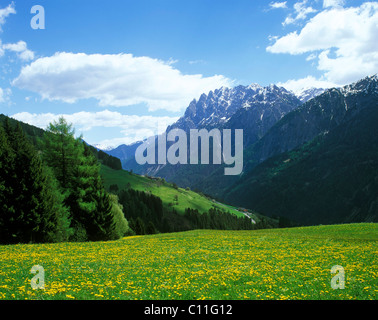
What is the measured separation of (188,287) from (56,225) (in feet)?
100

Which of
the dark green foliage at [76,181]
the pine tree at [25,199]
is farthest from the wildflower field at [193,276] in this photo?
the dark green foliage at [76,181]

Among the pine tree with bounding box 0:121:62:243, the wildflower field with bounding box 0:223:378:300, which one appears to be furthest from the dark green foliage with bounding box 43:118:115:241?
the wildflower field with bounding box 0:223:378:300

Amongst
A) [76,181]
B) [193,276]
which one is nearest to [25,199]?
[76,181]

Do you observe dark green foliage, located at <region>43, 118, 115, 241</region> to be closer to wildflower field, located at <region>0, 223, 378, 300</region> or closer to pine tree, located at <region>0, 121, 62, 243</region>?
pine tree, located at <region>0, 121, 62, 243</region>

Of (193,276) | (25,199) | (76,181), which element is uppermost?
(76,181)

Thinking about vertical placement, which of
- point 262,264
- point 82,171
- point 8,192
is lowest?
point 262,264

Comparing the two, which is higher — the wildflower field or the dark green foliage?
the dark green foliage

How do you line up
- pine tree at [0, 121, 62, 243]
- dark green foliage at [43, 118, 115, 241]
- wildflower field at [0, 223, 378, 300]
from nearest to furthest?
wildflower field at [0, 223, 378, 300] < pine tree at [0, 121, 62, 243] < dark green foliage at [43, 118, 115, 241]

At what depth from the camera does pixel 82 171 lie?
4878 cm

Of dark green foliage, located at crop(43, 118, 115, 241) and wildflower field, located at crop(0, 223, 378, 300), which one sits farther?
dark green foliage, located at crop(43, 118, 115, 241)

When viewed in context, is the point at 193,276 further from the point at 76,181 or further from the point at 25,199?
the point at 76,181
